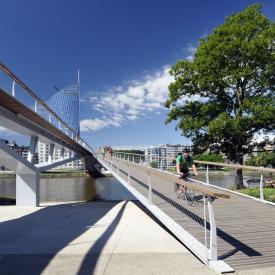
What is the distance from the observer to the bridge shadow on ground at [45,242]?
528 centimetres

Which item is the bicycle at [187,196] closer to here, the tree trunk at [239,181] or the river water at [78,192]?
the tree trunk at [239,181]

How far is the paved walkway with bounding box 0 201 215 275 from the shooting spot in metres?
5.02

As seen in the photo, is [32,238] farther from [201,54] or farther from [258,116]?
[201,54]

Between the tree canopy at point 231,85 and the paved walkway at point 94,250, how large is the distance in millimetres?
7081

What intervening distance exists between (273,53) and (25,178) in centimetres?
1272

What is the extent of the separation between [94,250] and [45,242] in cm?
161

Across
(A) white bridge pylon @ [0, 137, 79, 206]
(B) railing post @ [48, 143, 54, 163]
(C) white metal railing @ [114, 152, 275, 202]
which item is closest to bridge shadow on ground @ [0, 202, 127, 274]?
(C) white metal railing @ [114, 152, 275, 202]

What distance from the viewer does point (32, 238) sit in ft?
25.5

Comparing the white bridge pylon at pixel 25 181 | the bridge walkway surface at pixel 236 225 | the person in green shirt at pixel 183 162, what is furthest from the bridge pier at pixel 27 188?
the person in green shirt at pixel 183 162

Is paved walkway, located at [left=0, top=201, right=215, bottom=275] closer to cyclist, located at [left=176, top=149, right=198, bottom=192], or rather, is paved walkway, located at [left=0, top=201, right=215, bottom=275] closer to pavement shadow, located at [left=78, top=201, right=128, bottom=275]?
pavement shadow, located at [left=78, top=201, right=128, bottom=275]

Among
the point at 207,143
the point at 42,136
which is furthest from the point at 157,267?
the point at 42,136

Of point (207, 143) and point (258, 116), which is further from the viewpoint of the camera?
point (207, 143)

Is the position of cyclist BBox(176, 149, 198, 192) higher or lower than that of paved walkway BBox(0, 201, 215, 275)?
higher

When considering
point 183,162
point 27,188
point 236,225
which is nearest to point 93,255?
point 236,225
